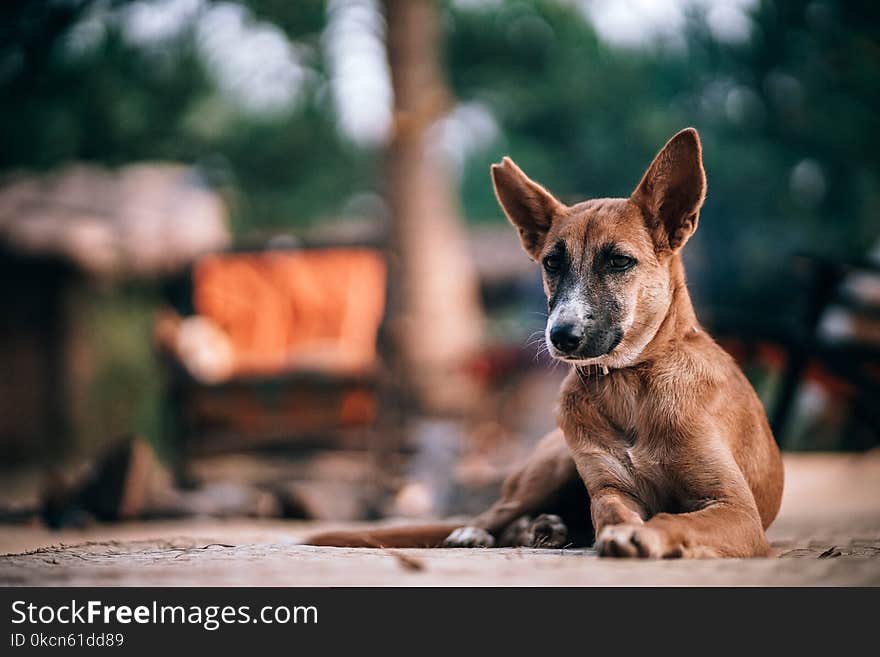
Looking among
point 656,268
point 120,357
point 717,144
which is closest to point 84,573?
point 656,268

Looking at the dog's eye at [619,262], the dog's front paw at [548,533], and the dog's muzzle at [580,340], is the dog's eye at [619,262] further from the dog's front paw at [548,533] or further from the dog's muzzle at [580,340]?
the dog's front paw at [548,533]

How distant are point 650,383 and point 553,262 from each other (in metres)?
0.63

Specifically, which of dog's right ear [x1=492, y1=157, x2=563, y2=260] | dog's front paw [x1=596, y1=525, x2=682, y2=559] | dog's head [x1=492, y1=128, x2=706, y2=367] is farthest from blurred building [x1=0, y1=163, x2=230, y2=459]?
dog's front paw [x1=596, y1=525, x2=682, y2=559]

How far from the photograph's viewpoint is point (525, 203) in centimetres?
388

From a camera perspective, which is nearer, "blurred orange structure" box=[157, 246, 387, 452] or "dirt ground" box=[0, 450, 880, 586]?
"dirt ground" box=[0, 450, 880, 586]

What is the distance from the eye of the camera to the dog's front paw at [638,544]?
2871 millimetres

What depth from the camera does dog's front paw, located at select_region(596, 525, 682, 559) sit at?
2871mm

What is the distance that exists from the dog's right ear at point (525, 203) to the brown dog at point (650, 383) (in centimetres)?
4

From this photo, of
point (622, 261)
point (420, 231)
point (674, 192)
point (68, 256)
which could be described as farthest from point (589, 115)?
point (622, 261)

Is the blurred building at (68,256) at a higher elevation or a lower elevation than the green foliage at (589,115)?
lower

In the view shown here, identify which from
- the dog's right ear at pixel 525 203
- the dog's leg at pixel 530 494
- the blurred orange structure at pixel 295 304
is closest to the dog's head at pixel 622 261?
the dog's right ear at pixel 525 203

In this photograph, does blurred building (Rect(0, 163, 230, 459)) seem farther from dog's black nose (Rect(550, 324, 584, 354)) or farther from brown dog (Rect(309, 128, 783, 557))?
dog's black nose (Rect(550, 324, 584, 354))
